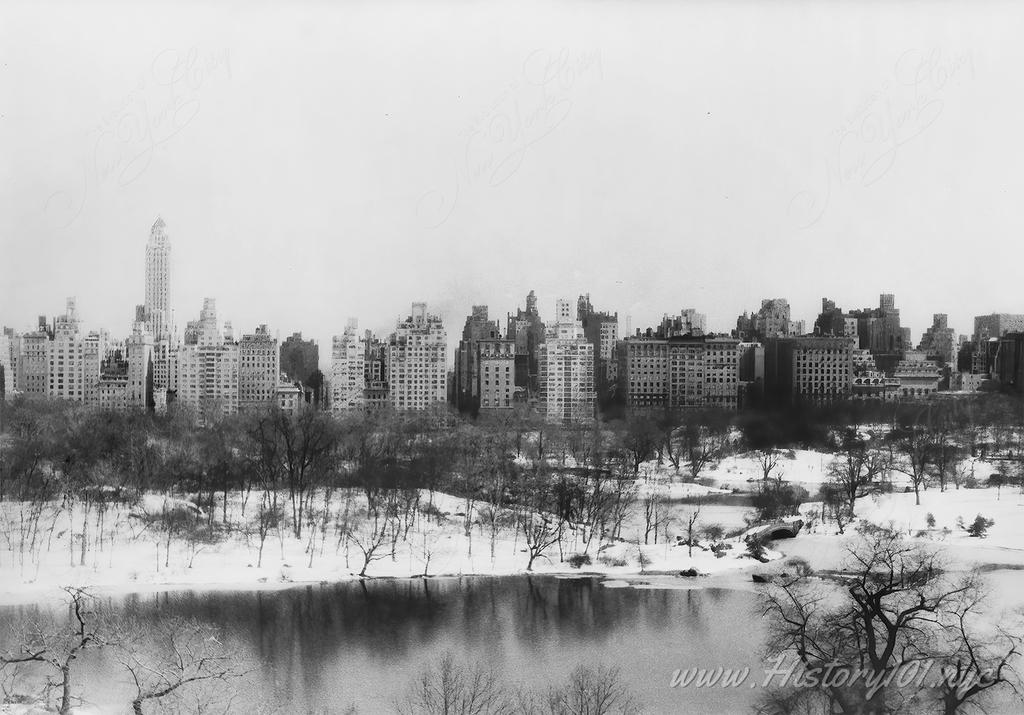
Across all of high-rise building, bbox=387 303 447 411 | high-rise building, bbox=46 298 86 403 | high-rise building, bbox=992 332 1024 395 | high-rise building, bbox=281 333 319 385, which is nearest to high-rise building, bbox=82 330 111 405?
high-rise building, bbox=46 298 86 403

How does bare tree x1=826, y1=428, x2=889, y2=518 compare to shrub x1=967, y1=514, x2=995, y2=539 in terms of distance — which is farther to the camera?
bare tree x1=826, y1=428, x2=889, y2=518

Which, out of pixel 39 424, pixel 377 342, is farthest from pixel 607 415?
pixel 39 424

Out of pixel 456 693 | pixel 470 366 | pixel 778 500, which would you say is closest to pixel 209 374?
pixel 470 366

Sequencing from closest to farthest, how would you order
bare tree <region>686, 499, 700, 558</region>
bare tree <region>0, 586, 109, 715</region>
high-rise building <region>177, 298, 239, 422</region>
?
bare tree <region>0, 586, 109, 715</region>
bare tree <region>686, 499, 700, 558</region>
high-rise building <region>177, 298, 239, 422</region>

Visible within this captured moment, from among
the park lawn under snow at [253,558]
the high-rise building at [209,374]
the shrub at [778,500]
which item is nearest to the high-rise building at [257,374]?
the high-rise building at [209,374]

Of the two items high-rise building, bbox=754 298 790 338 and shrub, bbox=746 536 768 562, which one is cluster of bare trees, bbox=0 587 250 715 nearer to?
shrub, bbox=746 536 768 562

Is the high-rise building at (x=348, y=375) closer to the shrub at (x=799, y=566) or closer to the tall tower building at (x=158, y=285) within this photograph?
the tall tower building at (x=158, y=285)

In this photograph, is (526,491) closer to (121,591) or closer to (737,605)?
(737,605)
